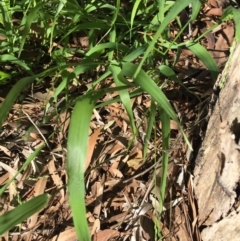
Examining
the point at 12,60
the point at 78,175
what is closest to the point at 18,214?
the point at 78,175

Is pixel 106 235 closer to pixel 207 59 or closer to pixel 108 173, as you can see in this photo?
pixel 108 173

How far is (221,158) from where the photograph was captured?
3.62ft

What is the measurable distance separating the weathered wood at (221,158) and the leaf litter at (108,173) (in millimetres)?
44

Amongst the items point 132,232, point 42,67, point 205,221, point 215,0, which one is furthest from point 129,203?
point 215,0

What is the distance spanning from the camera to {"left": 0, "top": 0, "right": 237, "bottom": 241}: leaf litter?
121 centimetres

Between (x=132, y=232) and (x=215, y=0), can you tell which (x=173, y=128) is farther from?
(x=215, y=0)

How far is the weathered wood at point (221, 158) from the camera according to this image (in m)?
Answer: 1.06

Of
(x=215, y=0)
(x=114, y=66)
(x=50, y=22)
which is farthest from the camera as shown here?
(x=215, y=0)

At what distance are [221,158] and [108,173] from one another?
305 millimetres

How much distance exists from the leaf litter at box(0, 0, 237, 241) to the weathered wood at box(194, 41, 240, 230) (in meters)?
0.04

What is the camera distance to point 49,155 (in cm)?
129

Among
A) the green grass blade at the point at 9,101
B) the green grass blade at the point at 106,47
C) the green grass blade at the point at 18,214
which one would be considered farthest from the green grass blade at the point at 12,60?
the green grass blade at the point at 18,214

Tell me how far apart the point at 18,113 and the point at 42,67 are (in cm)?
17

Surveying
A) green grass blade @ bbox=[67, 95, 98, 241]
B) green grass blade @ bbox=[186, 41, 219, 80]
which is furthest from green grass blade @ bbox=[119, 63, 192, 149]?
green grass blade @ bbox=[186, 41, 219, 80]
